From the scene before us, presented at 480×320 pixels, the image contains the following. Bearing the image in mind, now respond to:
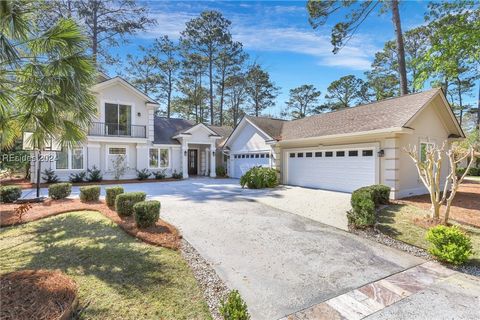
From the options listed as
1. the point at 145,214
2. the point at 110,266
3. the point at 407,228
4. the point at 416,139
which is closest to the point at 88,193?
the point at 145,214

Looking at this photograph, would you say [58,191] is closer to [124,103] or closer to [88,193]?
[88,193]

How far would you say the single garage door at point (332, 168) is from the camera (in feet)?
35.4

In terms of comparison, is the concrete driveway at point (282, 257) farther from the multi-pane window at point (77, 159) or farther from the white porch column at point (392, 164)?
the multi-pane window at point (77, 159)

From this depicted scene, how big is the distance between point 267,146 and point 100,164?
11426mm

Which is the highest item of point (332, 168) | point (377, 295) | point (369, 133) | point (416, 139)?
point (369, 133)

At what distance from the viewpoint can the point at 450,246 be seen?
15.0 feet

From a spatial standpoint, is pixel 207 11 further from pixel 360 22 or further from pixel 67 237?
pixel 67 237

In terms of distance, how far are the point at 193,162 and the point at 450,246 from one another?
66.6ft

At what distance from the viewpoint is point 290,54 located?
16.0 meters

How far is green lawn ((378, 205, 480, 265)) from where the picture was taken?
5457 mm

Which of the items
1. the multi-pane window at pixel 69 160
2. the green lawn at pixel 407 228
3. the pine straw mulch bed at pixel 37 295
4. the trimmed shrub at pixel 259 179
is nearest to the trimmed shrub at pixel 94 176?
the multi-pane window at pixel 69 160

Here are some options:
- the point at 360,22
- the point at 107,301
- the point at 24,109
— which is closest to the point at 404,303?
the point at 107,301

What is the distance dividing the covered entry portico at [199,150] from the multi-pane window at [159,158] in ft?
4.35

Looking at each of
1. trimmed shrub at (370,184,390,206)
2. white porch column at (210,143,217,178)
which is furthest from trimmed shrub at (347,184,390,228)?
white porch column at (210,143,217,178)
